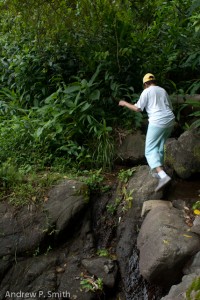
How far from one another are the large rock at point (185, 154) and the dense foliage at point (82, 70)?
0.45m

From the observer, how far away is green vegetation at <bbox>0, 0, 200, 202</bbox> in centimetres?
648

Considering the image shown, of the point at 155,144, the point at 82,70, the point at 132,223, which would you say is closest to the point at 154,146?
the point at 155,144

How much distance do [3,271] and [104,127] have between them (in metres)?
3.08

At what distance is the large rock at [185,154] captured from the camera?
5.89 m

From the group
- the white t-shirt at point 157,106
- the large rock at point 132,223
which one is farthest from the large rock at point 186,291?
the white t-shirt at point 157,106

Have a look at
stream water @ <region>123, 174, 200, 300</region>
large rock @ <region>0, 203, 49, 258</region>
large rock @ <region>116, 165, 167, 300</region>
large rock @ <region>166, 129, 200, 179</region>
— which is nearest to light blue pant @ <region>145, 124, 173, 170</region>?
large rock @ <region>116, 165, 167, 300</region>

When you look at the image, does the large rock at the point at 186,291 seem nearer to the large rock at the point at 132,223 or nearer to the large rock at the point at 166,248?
the large rock at the point at 166,248

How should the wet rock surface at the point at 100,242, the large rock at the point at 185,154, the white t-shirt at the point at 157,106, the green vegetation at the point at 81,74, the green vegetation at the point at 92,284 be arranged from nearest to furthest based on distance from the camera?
the wet rock surface at the point at 100,242
the green vegetation at the point at 92,284
the white t-shirt at the point at 157,106
the large rock at the point at 185,154
the green vegetation at the point at 81,74

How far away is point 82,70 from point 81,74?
0.10 meters

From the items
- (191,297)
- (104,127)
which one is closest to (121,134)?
(104,127)

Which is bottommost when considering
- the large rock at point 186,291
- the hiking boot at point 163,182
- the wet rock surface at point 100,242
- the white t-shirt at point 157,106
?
the wet rock surface at point 100,242

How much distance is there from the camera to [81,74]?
751 centimetres

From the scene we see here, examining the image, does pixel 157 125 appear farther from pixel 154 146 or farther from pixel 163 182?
pixel 163 182

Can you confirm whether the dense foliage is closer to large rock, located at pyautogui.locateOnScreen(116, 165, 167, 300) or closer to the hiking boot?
large rock, located at pyautogui.locateOnScreen(116, 165, 167, 300)
